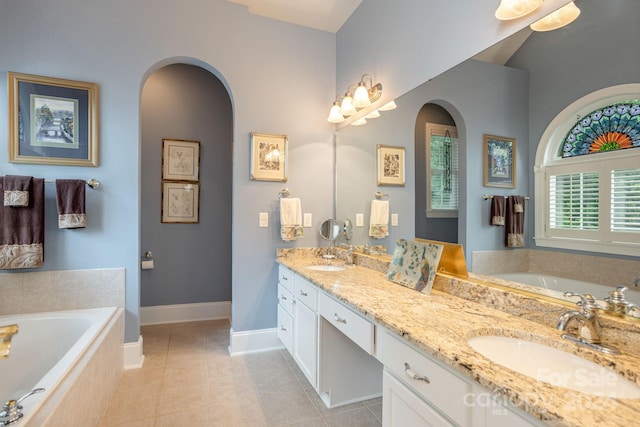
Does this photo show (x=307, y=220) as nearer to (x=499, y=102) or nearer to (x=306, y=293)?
(x=306, y=293)

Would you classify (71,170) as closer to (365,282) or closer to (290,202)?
(290,202)

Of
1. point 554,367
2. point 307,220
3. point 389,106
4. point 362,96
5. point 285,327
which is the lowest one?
point 285,327

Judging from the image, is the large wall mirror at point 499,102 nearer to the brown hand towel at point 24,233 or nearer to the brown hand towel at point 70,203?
the brown hand towel at point 70,203

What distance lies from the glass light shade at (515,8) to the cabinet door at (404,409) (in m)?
1.50

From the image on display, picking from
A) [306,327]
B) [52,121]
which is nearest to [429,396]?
[306,327]

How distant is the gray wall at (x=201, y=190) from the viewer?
3.40 metres

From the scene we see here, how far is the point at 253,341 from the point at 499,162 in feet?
7.69

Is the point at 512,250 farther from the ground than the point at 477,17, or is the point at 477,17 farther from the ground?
the point at 477,17

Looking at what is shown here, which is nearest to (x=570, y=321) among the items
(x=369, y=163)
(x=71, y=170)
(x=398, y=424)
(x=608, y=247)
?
(x=608, y=247)

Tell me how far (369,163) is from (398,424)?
71.7 inches

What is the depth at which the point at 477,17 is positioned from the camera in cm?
150

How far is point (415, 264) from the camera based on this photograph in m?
1.76

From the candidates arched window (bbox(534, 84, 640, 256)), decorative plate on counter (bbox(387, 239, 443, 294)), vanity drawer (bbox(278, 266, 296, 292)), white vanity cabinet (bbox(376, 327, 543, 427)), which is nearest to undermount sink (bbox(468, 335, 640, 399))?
white vanity cabinet (bbox(376, 327, 543, 427))

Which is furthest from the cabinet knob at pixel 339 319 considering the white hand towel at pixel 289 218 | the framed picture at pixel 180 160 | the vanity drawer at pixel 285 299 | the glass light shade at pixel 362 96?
the framed picture at pixel 180 160
